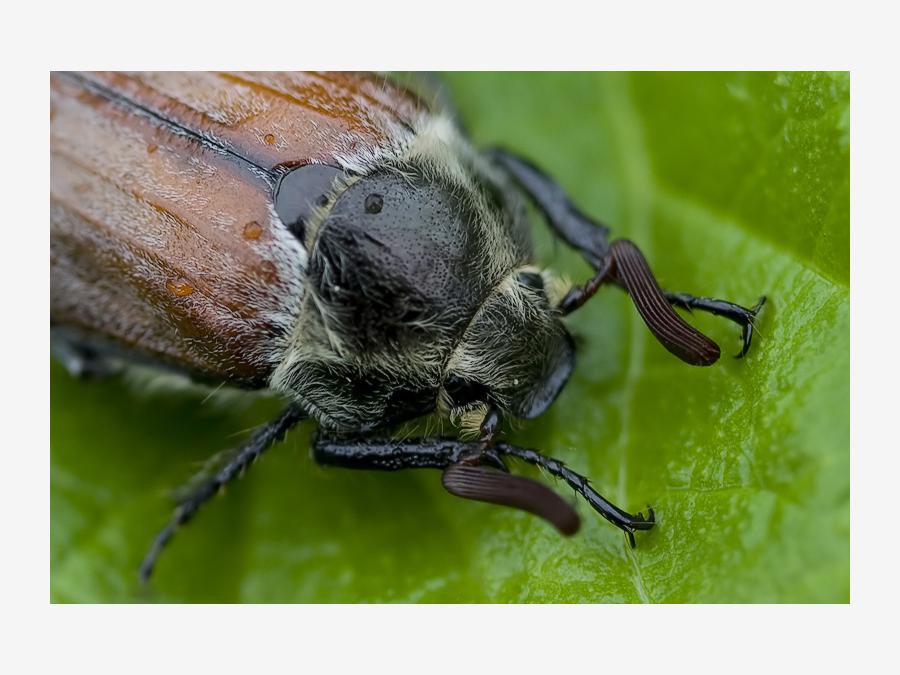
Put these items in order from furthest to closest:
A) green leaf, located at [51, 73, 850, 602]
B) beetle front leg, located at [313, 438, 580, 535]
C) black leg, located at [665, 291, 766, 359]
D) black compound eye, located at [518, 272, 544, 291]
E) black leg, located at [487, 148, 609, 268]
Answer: black leg, located at [487, 148, 609, 268] → black compound eye, located at [518, 272, 544, 291] → black leg, located at [665, 291, 766, 359] → beetle front leg, located at [313, 438, 580, 535] → green leaf, located at [51, 73, 850, 602]

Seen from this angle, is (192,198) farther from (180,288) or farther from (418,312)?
(418,312)

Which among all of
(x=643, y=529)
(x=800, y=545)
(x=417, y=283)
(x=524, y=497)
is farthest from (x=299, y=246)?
(x=800, y=545)

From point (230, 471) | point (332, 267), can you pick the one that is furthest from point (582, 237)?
point (230, 471)

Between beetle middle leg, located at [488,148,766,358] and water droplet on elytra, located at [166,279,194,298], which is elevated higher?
beetle middle leg, located at [488,148,766,358]

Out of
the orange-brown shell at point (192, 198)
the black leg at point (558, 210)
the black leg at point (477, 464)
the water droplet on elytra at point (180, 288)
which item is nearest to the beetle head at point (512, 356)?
the black leg at point (477, 464)

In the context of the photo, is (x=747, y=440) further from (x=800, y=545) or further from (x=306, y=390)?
(x=306, y=390)

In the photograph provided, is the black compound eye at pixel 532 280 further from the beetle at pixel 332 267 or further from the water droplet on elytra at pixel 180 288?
the water droplet on elytra at pixel 180 288

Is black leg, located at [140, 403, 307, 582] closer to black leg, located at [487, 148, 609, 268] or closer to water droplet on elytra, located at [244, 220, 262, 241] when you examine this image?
water droplet on elytra, located at [244, 220, 262, 241]

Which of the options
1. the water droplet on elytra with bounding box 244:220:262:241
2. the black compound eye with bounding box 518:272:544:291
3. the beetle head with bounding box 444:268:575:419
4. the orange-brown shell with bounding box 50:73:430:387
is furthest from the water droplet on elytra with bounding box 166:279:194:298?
the black compound eye with bounding box 518:272:544:291
